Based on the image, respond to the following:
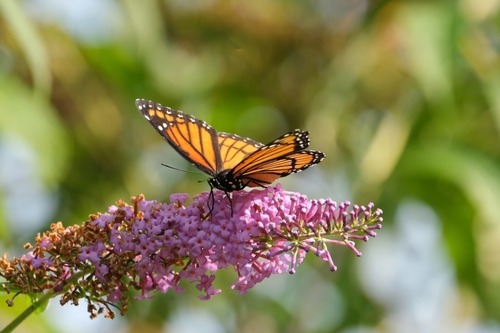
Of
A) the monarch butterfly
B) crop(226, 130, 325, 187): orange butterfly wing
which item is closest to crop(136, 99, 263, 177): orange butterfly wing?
the monarch butterfly

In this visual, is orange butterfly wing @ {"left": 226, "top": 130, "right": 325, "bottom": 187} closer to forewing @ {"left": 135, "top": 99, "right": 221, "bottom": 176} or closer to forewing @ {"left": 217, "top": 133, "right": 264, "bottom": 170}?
forewing @ {"left": 135, "top": 99, "right": 221, "bottom": 176}

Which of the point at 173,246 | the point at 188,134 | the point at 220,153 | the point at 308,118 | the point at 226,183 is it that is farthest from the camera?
the point at 308,118

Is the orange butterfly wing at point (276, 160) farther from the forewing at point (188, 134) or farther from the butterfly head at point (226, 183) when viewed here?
the forewing at point (188, 134)

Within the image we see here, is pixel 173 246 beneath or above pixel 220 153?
beneath

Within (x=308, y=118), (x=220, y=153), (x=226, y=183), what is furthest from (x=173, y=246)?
(x=308, y=118)

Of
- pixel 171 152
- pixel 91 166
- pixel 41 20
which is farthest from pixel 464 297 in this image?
pixel 41 20

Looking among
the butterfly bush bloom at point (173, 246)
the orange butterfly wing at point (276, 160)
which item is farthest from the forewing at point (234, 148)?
the butterfly bush bloom at point (173, 246)

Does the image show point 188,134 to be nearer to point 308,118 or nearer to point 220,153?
point 220,153
